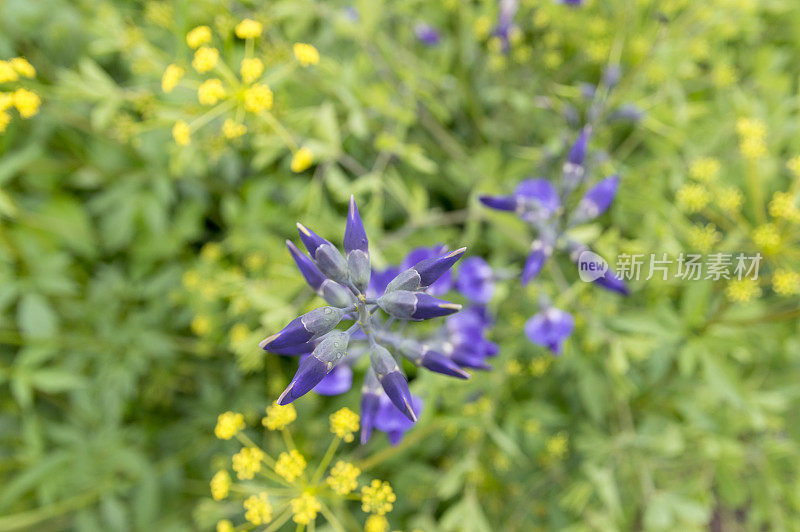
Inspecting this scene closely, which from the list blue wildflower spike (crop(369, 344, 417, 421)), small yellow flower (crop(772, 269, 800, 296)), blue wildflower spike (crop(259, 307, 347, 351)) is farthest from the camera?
small yellow flower (crop(772, 269, 800, 296))

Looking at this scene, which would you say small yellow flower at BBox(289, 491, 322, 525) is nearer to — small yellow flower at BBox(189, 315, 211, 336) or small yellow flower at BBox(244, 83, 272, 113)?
small yellow flower at BBox(244, 83, 272, 113)

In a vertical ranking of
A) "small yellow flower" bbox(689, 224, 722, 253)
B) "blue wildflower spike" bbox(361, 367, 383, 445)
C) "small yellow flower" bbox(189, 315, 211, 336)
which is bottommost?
"small yellow flower" bbox(189, 315, 211, 336)

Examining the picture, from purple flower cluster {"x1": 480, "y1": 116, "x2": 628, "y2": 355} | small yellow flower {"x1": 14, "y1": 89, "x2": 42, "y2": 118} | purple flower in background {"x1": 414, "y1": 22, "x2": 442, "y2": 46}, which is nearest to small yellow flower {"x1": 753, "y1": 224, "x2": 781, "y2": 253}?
purple flower cluster {"x1": 480, "y1": 116, "x2": 628, "y2": 355}

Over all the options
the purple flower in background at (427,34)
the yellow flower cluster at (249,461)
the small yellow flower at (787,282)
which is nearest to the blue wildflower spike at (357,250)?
the yellow flower cluster at (249,461)

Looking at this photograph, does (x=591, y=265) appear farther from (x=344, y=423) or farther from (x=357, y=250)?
(x=344, y=423)

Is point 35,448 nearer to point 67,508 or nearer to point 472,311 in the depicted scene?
point 67,508

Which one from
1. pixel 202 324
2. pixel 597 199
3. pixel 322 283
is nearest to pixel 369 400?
pixel 322 283
